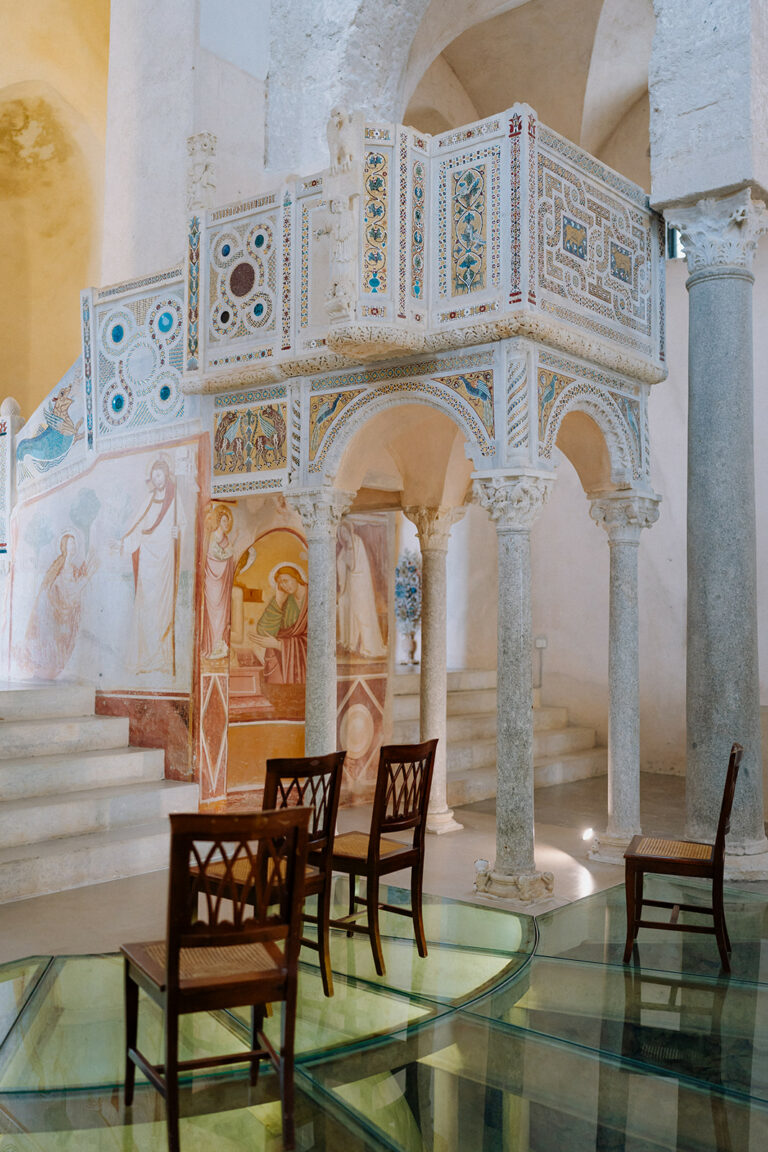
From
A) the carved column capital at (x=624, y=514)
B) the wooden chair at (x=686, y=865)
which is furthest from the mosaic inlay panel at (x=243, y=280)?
the wooden chair at (x=686, y=865)

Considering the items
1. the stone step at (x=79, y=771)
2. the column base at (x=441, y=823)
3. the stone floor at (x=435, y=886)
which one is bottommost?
the stone floor at (x=435, y=886)

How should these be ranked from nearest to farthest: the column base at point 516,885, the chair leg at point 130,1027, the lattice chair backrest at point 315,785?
the chair leg at point 130,1027, the lattice chair backrest at point 315,785, the column base at point 516,885

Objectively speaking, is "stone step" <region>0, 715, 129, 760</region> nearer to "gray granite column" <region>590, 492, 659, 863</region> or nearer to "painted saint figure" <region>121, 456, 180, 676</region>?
"painted saint figure" <region>121, 456, 180, 676</region>

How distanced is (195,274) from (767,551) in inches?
254

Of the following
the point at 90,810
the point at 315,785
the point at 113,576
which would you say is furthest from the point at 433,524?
the point at 315,785

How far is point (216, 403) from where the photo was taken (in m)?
7.71

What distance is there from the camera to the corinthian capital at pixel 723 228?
6.98 meters

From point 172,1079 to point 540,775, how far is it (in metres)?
7.80

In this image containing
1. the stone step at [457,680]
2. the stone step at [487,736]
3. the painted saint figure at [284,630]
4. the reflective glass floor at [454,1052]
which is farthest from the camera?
the stone step at [457,680]

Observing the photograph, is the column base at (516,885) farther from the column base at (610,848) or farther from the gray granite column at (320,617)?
the gray granite column at (320,617)

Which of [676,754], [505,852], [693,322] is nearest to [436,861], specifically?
[505,852]

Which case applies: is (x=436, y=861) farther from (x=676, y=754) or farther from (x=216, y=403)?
(x=676, y=754)

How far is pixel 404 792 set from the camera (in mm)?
4934

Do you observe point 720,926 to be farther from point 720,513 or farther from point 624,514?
point 624,514
